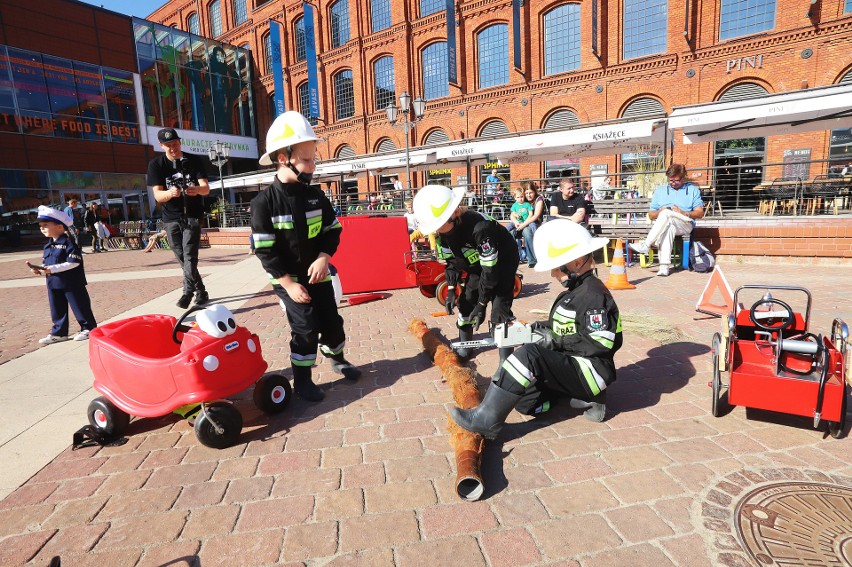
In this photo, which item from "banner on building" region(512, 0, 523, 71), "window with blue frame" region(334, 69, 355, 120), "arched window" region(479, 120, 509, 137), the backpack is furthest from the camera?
"window with blue frame" region(334, 69, 355, 120)

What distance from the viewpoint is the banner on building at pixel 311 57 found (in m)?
29.7

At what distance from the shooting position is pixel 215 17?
122 ft

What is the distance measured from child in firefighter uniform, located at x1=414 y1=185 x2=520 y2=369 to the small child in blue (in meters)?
4.14

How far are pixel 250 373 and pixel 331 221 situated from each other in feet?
4.40

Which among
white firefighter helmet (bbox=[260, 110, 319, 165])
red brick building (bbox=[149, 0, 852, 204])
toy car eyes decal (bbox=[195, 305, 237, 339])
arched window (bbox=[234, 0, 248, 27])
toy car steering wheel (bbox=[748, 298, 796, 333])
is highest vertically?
arched window (bbox=[234, 0, 248, 27])

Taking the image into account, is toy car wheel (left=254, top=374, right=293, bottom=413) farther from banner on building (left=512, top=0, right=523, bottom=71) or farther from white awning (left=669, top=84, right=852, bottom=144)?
banner on building (left=512, top=0, right=523, bottom=71)

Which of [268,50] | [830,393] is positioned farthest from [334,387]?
[268,50]

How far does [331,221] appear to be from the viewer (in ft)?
12.2

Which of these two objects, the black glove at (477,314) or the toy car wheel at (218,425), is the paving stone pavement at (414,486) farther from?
the black glove at (477,314)

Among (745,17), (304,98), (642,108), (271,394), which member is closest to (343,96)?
(304,98)

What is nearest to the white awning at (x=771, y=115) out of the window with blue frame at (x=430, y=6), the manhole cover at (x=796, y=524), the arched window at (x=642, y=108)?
the arched window at (x=642, y=108)

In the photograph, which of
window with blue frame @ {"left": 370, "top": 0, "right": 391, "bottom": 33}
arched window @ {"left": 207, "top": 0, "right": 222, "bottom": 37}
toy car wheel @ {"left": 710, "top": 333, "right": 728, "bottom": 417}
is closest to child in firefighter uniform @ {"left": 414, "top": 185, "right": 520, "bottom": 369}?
toy car wheel @ {"left": 710, "top": 333, "right": 728, "bottom": 417}

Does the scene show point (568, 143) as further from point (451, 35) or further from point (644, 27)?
point (451, 35)

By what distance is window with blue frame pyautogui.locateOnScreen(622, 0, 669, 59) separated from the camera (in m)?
19.7
